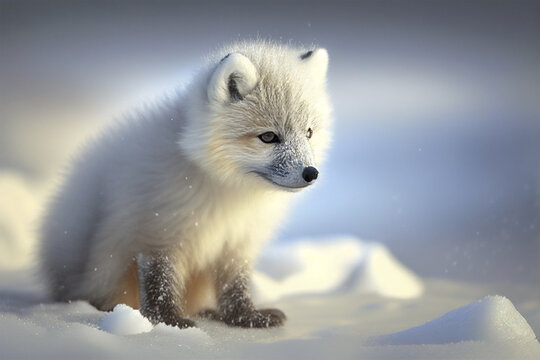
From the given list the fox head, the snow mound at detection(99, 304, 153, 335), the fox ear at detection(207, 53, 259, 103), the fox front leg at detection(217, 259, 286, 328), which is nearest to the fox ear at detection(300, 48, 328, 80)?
the fox head

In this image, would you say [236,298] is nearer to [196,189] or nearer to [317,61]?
[196,189]

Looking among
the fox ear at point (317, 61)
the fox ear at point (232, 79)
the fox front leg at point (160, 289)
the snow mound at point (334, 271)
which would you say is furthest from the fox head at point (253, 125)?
the snow mound at point (334, 271)

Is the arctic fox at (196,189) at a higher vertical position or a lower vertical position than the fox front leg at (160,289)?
higher

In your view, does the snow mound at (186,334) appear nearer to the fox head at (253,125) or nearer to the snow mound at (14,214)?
the fox head at (253,125)

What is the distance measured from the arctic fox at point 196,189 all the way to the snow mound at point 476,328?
485 mm

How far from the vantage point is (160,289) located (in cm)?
185

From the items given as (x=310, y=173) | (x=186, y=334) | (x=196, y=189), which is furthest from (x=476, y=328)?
(x=196, y=189)

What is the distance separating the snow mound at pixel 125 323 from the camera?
5.03 feet

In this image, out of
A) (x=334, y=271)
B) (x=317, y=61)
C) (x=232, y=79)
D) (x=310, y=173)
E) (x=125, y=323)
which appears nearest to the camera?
(x=125, y=323)

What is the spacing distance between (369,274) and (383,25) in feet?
3.73

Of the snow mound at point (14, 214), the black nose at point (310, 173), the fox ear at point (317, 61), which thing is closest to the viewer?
the black nose at point (310, 173)

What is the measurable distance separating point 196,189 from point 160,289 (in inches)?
12.1

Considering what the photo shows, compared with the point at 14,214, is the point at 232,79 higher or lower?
lower

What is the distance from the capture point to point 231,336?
6.02ft
